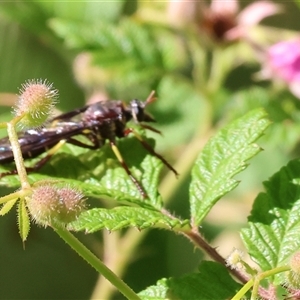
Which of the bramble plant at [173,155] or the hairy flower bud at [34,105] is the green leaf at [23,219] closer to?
the bramble plant at [173,155]

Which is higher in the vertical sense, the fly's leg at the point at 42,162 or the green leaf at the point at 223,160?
the fly's leg at the point at 42,162

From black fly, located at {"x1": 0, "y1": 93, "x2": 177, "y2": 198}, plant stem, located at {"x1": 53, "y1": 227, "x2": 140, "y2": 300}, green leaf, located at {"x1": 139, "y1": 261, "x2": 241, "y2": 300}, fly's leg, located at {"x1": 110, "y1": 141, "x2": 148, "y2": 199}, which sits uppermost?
black fly, located at {"x1": 0, "y1": 93, "x2": 177, "y2": 198}

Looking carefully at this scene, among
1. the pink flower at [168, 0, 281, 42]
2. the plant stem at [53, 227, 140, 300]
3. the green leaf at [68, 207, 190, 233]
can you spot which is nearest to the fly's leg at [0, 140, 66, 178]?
the green leaf at [68, 207, 190, 233]

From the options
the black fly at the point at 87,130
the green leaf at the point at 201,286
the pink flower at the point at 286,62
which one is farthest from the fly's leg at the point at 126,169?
the pink flower at the point at 286,62

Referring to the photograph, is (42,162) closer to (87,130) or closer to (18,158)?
(87,130)

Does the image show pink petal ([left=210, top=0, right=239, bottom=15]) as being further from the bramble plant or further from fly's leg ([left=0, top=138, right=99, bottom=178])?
fly's leg ([left=0, top=138, right=99, bottom=178])

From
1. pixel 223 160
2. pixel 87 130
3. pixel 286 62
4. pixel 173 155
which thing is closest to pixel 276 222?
pixel 223 160

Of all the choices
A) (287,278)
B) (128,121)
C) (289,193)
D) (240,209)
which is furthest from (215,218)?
(287,278)
